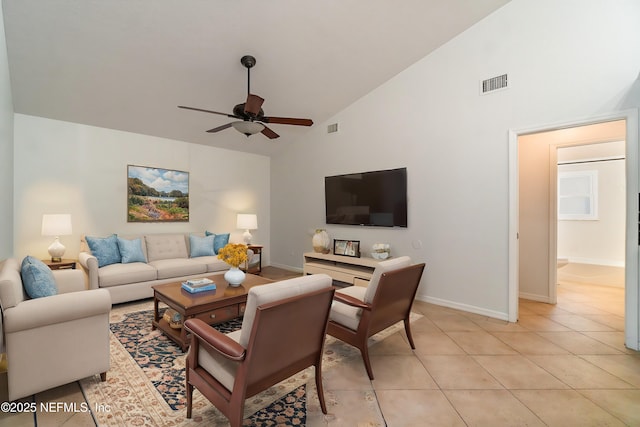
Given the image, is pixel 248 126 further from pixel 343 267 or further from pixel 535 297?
pixel 535 297

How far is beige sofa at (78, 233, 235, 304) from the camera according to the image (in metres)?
3.78

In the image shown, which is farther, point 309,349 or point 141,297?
point 141,297

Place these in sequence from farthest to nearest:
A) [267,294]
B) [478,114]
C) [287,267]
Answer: [287,267] < [478,114] < [267,294]

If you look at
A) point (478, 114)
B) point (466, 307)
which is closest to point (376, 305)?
point (466, 307)

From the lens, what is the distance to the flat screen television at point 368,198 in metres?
4.46

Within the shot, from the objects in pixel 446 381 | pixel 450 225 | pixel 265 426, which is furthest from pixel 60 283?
pixel 450 225

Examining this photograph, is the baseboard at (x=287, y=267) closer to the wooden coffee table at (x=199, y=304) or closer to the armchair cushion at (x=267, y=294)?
the wooden coffee table at (x=199, y=304)

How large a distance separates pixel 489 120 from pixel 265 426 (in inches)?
155

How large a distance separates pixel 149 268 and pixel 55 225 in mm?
1272

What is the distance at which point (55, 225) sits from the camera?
151 inches

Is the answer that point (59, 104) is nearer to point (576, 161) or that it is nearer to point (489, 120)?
point (489, 120)

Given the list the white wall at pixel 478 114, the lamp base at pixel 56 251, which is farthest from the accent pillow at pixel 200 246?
the white wall at pixel 478 114

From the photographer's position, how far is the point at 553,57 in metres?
3.18

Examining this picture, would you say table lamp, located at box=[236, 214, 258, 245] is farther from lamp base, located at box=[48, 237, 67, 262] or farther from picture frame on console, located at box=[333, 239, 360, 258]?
lamp base, located at box=[48, 237, 67, 262]
